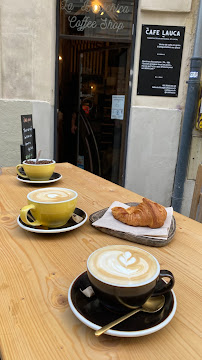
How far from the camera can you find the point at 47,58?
3340mm

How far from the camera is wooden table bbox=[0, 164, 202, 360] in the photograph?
52 cm

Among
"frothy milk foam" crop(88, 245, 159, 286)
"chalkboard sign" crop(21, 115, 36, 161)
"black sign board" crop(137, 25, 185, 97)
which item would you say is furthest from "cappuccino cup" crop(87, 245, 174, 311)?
"black sign board" crop(137, 25, 185, 97)

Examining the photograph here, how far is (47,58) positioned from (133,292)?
128 inches

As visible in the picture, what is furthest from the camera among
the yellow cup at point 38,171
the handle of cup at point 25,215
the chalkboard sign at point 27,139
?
the chalkboard sign at point 27,139

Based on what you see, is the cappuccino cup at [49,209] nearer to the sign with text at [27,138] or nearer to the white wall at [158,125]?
the sign with text at [27,138]

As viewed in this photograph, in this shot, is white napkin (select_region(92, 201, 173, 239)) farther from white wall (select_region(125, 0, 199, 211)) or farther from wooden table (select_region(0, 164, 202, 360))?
white wall (select_region(125, 0, 199, 211))

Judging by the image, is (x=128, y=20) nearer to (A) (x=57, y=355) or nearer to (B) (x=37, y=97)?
(B) (x=37, y=97)

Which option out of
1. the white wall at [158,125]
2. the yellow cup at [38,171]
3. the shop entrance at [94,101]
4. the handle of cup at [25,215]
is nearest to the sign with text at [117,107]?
the shop entrance at [94,101]

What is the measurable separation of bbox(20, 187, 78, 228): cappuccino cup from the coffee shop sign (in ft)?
10.1

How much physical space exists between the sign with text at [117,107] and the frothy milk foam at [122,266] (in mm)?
3251

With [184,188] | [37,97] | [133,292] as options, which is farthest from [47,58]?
[133,292]

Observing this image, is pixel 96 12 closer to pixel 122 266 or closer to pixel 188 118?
pixel 188 118

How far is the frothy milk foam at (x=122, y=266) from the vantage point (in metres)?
0.56

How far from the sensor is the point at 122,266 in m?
0.60
